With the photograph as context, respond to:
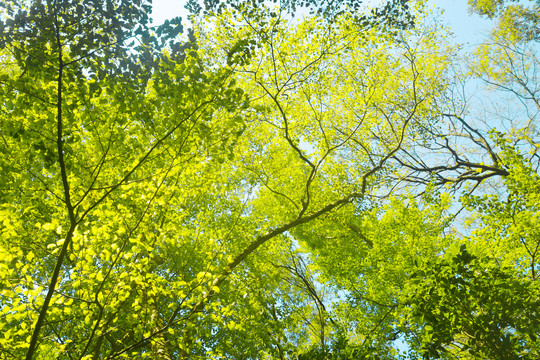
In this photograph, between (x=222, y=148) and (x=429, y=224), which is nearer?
(x=222, y=148)

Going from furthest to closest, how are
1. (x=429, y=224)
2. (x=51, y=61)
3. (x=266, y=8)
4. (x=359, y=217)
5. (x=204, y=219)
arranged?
(x=359, y=217) < (x=429, y=224) < (x=204, y=219) < (x=266, y=8) < (x=51, y=61)

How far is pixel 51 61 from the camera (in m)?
4.01

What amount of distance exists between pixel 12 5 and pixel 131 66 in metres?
1.44

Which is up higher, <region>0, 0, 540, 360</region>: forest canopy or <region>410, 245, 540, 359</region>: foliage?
<region>0, 0, 540, 360</region>: forest canopy

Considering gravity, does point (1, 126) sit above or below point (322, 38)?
below

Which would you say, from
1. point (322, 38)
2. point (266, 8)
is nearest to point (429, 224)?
point (322, 38)

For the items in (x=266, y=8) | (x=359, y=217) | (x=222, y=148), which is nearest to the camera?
(x=222, y=148)

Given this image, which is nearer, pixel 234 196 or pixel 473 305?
pixel 473 305

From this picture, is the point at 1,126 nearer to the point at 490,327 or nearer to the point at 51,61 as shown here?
the point at 51,61

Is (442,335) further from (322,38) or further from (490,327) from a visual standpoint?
(322,38)

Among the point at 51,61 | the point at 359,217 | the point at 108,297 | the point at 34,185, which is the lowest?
the point at 108,297

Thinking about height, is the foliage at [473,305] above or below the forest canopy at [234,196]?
below

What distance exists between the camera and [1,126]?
4074 millimetres

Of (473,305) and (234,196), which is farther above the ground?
(234,196)
